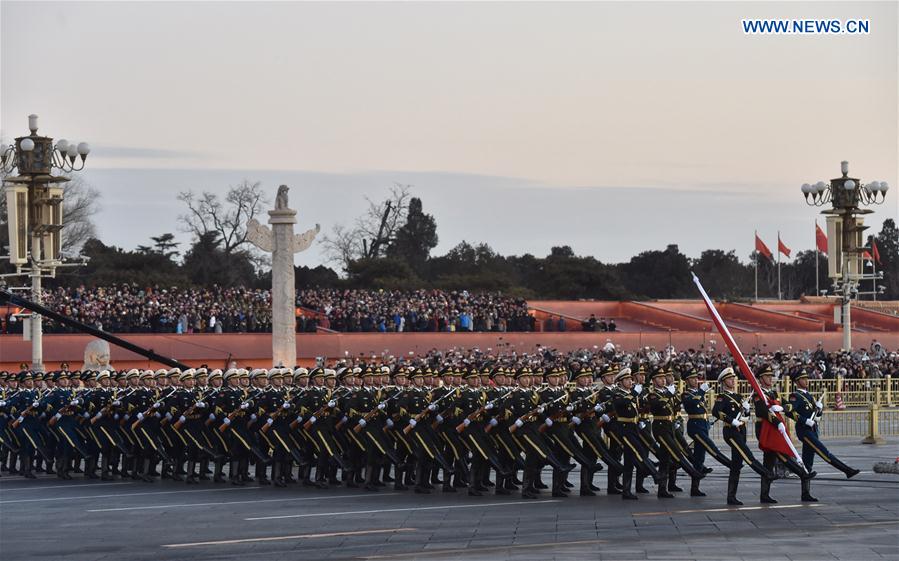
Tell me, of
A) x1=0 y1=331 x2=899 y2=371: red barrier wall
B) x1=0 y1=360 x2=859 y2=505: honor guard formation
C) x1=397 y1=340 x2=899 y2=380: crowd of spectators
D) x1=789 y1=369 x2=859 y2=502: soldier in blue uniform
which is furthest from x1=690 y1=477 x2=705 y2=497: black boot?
x1=0 y1=331 x2=899 y2=371: red barrier wall

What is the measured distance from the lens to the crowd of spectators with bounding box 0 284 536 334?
41.3 meters

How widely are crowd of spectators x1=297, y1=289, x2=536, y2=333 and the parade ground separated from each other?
85.6ft

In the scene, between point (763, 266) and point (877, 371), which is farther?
point (763, 266)

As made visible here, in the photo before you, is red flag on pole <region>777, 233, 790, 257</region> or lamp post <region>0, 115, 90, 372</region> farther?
red flag on pole <region>777, 233, 790, 257</region>

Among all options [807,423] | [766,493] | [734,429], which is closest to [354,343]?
[807,423]

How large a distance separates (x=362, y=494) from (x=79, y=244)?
50703 mm

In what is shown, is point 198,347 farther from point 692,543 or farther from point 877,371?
point 692,543

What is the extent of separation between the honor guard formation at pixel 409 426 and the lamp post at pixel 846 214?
49.2 feet

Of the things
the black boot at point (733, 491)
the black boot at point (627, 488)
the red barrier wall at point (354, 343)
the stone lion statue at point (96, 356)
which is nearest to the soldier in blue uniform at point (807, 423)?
the black boot at point (733, 491)

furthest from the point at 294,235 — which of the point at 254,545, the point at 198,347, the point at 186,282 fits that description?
the point at 186,282

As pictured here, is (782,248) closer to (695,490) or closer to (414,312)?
(414,312)

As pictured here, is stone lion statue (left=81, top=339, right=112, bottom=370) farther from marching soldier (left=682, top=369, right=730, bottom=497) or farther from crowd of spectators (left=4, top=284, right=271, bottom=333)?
marching soldier (left=682, top=369, right=730, bottom=497)

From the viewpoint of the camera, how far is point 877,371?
117ft

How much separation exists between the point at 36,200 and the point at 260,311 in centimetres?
1971
